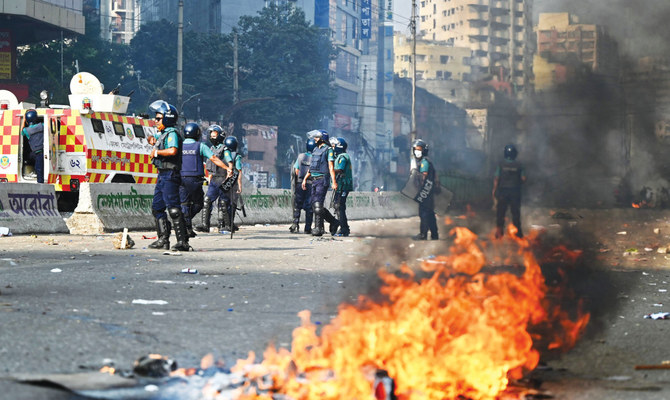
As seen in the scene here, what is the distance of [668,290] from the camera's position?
8.69 m

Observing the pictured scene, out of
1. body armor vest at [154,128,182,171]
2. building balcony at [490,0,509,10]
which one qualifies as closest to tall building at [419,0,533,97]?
building balcony at [490,0,509,10]

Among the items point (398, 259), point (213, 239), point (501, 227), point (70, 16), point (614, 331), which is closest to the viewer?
point (614, 331)

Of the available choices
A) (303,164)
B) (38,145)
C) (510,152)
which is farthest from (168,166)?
(38,145)

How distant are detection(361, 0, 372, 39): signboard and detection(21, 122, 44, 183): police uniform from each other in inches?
2690

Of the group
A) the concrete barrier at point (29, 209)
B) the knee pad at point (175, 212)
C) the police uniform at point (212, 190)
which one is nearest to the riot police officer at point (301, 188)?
the police uniform at point (212, 190)

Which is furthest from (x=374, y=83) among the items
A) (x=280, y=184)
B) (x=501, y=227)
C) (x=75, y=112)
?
(x=501, y=227)

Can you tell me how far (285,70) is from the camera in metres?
55.4

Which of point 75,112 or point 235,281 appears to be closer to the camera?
point 235,281

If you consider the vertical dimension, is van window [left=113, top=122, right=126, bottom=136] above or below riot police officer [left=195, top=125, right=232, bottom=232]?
above

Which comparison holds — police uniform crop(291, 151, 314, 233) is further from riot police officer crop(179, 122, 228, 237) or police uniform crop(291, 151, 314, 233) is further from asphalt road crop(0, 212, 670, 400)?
asphalt road crop(0, 212, 670, 400)

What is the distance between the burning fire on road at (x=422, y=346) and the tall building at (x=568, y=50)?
4.75ft

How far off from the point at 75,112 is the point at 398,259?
36.3ft

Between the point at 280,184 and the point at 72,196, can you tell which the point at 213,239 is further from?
the point at 280,184

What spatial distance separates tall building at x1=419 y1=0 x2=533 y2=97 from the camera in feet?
18.0
